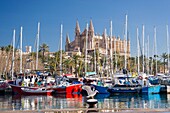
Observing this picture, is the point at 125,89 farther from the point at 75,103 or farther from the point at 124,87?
the point at 75,103

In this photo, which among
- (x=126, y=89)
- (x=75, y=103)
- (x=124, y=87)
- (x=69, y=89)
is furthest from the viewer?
(x=69, y=89)

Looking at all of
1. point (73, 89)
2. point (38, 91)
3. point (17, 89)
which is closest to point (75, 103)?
point (73, 89)

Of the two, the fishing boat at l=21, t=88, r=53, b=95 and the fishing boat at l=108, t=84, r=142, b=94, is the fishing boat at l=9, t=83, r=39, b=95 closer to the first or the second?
the fishing boat at l=21, t=88, r=53, b=95

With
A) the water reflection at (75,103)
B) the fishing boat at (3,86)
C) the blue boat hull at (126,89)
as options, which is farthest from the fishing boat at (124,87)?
the fishing boat at (3,86)

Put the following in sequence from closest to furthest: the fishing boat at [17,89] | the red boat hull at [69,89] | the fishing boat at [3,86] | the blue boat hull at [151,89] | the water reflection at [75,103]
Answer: the water reflection at [75,103]
the blue boat hull at [151,89]
the red boat hull at [69,89]
the fishing boat at [17,89]
the fishing boat at [3,86]

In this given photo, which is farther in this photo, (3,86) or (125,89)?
(3,86)

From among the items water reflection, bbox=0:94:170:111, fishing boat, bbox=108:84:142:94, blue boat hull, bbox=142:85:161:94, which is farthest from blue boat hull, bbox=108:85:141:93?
water reflection, bbox=0:94:170:111

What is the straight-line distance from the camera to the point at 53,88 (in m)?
51.5

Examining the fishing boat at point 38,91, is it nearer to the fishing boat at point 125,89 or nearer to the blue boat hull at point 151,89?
the fishing boat at point 125,89

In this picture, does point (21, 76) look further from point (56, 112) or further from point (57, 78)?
point (56, 112)

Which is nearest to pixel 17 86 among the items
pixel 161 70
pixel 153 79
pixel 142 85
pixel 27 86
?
pixel 27 86

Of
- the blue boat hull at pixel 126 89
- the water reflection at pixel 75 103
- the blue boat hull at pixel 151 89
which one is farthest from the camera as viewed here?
the blue boat hull at pixel 126 89

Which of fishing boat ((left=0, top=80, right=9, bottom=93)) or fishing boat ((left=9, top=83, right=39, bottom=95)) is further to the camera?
fishing boat ((left=0, top=80, right=9, bottom=93))

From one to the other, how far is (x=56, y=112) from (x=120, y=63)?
9027 centimetres
